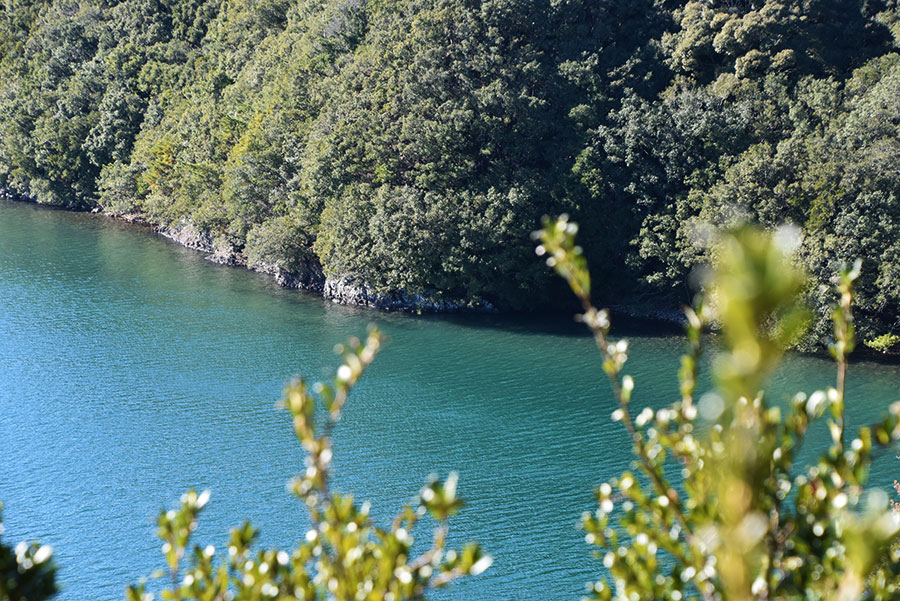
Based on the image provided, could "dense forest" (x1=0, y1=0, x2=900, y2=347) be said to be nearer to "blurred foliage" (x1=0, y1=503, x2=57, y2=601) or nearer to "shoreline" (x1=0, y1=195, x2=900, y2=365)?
"shoreline" (x1=0, y1=195, x2=900, y2=365)

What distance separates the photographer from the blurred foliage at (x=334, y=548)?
3646mm

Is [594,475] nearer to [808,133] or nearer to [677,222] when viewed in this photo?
[677,222]

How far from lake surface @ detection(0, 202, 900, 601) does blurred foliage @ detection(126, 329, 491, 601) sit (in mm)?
12607

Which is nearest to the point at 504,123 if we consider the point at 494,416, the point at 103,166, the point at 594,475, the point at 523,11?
the point at 523,11

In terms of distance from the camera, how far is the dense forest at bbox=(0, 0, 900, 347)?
29234 millimetres

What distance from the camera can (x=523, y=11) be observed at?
34.2m

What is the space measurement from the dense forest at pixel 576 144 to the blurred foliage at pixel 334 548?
26283mm

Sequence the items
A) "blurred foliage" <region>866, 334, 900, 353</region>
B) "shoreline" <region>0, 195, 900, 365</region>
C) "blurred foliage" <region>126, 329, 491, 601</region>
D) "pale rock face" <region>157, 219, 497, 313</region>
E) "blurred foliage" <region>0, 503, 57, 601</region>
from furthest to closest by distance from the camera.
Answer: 1. "pale rock face" <region>157, 219, 497, 313</region>
2. "shoreline" <region>0, 195, 900, 365</region>
3. "blurred foliage" <region>866, 334, 900, 353</region>
4. "blurred foliage" <region>0, 503, 57, 601</region>
5. "blurred foliage" <region>126, 329, 491, 601</region>

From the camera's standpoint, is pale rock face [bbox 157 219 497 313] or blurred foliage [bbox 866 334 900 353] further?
pale rock face [bbox 157 219 497 313]

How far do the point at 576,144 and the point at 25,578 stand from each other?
102ft

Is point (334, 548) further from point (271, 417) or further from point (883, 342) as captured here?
point (883, 342)

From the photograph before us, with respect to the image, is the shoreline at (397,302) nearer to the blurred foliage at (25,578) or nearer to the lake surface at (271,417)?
the lake surface at (271,417)

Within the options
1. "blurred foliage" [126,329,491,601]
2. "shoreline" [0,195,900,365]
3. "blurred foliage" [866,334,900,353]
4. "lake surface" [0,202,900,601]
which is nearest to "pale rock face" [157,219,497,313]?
"shoreline" [0,195,900,365]

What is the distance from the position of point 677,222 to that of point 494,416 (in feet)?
38.0
